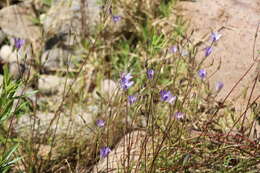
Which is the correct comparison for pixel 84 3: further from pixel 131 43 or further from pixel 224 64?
pixel 224 64

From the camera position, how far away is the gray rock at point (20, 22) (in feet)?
11.0

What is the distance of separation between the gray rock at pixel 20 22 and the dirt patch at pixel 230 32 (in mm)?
1117

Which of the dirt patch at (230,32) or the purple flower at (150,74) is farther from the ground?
the purple flower at (150,74)

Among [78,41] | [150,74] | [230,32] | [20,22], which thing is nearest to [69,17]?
[78,41]

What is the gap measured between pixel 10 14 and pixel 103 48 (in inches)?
34.4

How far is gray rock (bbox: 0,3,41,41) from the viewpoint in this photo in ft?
11.0

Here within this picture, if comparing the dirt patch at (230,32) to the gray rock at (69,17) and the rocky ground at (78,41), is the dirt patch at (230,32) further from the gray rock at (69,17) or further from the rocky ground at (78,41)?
the gray rock at (69,17)

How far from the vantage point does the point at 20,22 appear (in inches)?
135

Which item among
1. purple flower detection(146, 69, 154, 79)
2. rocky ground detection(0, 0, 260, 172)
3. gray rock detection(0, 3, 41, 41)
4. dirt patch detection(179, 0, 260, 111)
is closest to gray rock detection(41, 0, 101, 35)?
rocky ground detection(0, 0, 260, 172)

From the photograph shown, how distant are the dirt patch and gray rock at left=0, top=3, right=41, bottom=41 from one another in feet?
3.66

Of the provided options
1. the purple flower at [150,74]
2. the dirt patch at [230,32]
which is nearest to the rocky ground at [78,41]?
the dirt patch at [230,32]

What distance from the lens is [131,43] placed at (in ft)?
10.5

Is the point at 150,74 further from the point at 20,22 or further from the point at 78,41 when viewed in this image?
the point at 20,22

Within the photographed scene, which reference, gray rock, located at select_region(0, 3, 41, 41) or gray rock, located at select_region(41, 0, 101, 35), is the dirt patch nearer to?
gray rock, located at select_region(41, 0, 101, 35)
